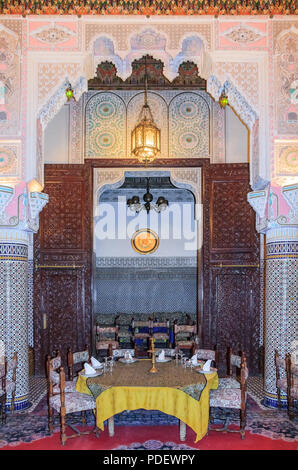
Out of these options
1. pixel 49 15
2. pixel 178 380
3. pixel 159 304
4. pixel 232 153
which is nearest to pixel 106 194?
pixel 159 304

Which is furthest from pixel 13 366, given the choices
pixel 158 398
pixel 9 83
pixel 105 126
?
pixel 105 126

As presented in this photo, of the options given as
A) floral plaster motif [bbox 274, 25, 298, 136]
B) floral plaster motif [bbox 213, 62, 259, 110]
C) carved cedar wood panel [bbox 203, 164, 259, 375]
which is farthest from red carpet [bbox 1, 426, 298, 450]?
floral plaster motif [bbox 213, 62, 259, 110]

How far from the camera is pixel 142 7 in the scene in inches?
255

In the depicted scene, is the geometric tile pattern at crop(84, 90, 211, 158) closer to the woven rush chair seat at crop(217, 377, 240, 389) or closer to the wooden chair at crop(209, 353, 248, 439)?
the woven rush chair seat at crop(217, 377, 240, 389)

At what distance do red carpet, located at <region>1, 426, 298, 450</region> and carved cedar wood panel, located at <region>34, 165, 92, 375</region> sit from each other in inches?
139

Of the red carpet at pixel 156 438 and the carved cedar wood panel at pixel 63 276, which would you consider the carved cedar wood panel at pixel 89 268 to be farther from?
the red carpet at pixel 156 438

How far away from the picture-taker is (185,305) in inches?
492

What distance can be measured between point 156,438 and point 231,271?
14.2ft

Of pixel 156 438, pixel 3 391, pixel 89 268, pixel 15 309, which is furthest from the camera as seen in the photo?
pixel 89 268

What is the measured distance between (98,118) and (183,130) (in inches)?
67.8

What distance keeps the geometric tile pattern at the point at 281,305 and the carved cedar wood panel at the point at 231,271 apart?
7.31ft

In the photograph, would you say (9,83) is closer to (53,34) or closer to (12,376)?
(53,34)

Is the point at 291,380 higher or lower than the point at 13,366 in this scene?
lower

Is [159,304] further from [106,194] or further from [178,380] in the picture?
[178,380]
